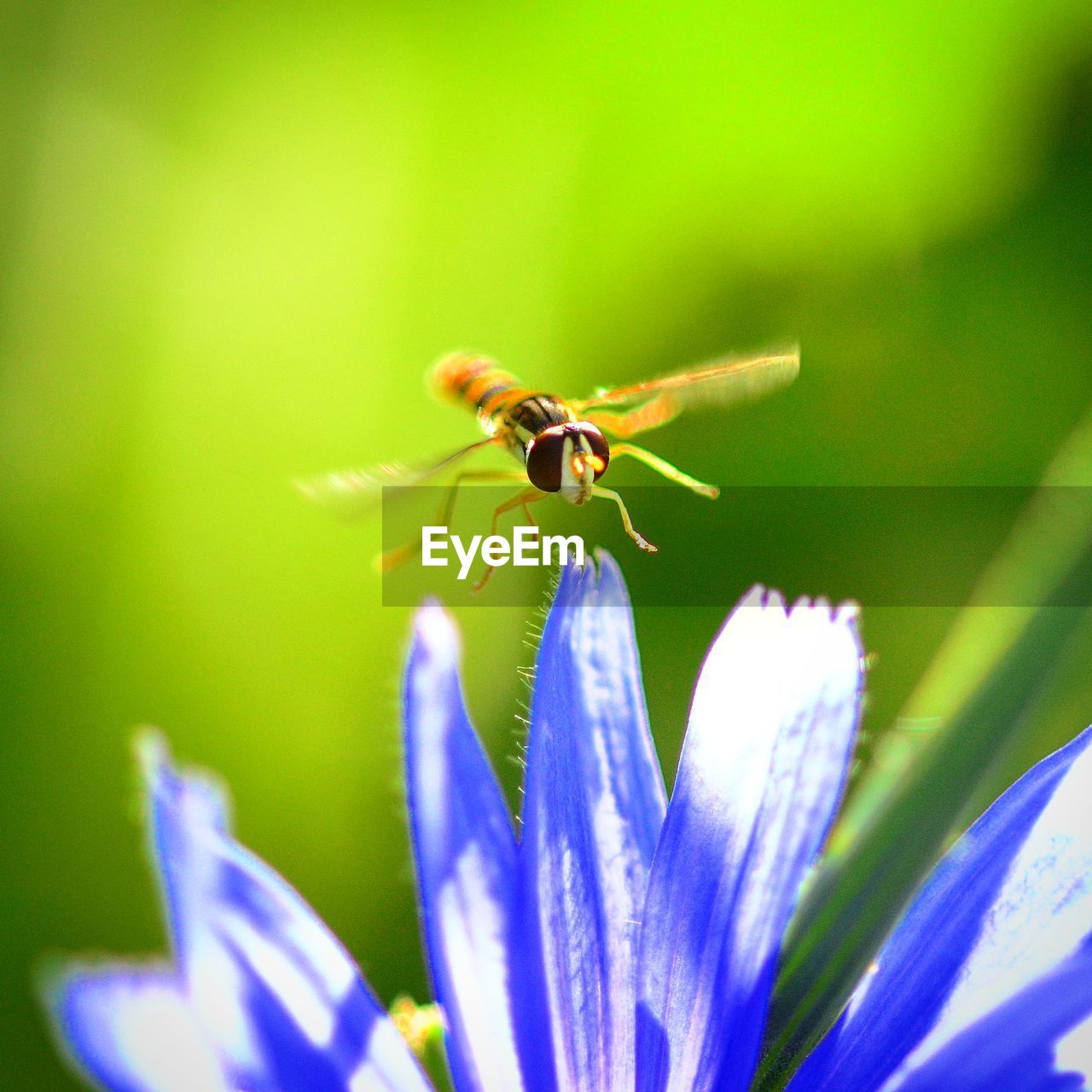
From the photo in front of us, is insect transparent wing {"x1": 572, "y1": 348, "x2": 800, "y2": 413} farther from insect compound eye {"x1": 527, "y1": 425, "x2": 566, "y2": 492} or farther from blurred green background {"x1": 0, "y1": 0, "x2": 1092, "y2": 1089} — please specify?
blurred green background {"x1": 0, "y1": 0, "x2": 1092, "y2": 1089}

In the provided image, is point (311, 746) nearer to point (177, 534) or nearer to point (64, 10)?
point (177, 534)

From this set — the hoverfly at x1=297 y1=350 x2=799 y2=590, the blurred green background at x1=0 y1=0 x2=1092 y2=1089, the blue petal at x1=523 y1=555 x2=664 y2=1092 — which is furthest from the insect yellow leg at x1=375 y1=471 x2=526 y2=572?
the blurred green background at x1=0 y1=0 x2=1092 y2=1089

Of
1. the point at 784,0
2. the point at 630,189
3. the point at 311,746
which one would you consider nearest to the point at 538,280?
the point at 630,189

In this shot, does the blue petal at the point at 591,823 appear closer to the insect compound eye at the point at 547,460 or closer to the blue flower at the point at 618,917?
the blue flower at the point at 618,917

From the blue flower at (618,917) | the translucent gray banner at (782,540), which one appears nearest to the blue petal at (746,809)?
the blue flower at (618,917)

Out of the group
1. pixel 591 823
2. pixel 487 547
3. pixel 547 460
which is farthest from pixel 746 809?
pixel 487 547

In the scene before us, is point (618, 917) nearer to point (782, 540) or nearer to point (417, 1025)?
point (417, 1025)
